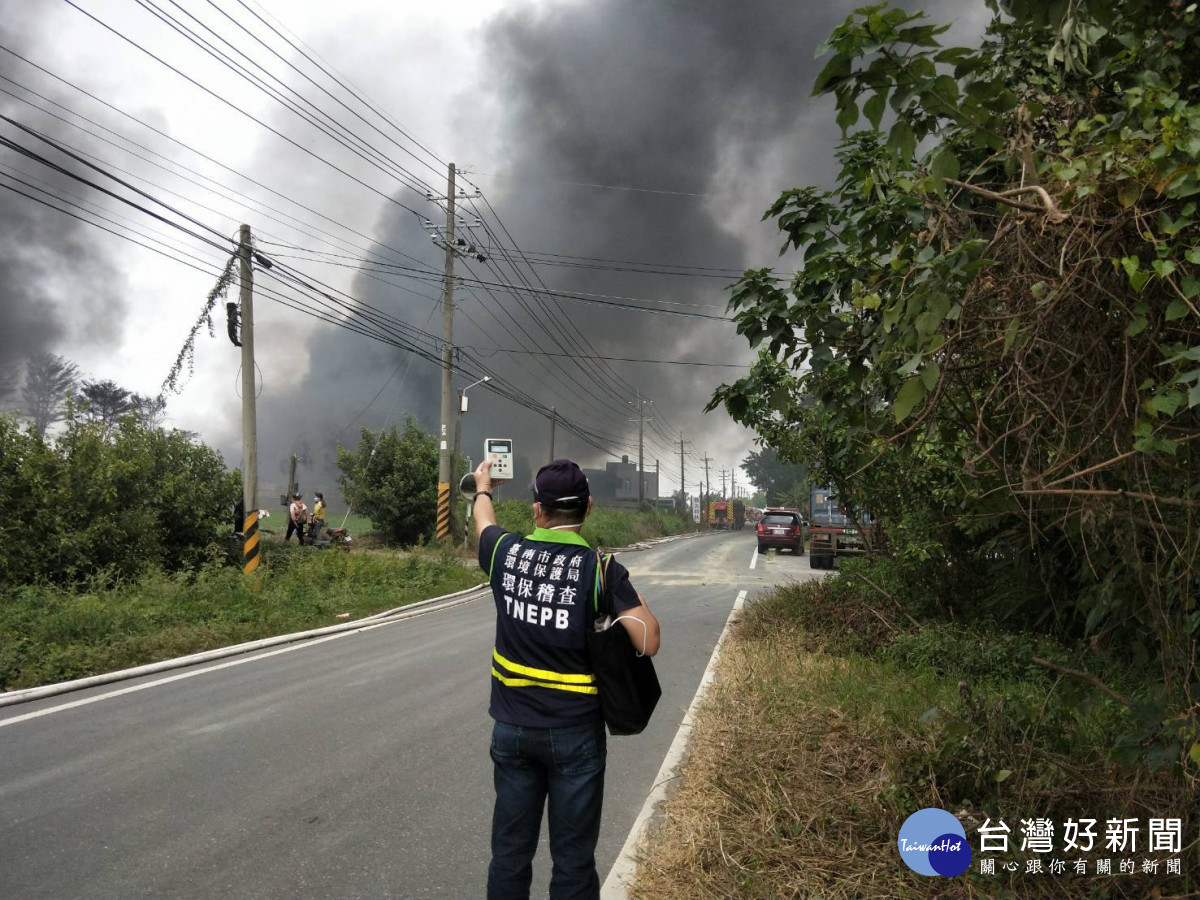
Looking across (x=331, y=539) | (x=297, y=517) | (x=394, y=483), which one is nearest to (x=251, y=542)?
(x=297, y=517)

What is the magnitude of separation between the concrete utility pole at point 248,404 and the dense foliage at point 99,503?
143cm

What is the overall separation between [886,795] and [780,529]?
99.0 ft

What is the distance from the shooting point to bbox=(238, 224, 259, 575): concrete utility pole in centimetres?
1473

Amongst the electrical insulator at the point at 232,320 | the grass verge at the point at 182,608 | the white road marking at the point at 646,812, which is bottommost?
the white road marking at the point at 646,812

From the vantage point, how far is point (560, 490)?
288cm

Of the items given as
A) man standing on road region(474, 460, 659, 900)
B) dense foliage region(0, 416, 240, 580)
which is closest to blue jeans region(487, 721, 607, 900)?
man standing on road region(474, 460, 659, 900)

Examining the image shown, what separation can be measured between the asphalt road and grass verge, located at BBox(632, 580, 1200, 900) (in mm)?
636

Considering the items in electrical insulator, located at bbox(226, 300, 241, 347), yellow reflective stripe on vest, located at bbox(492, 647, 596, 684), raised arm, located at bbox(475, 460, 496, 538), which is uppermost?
electrical insulator, located at bbox(226, 300, 241, 347)

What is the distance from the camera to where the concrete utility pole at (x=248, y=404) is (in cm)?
1473

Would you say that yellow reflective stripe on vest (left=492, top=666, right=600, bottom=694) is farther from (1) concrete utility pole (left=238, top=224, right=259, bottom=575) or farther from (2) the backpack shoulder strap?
(1) concrete utility pole (left=238, top=224, right=259, bottom=575)

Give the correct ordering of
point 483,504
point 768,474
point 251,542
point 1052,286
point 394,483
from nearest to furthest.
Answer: point 1052,286 < point 483,504 < point 251,542 < point 394,483 < point 768,474

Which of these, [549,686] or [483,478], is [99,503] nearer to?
[483,478]

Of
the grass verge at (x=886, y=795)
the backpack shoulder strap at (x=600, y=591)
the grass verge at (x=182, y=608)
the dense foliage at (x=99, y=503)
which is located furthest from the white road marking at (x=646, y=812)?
the dense foliage at (x=99, y=503)

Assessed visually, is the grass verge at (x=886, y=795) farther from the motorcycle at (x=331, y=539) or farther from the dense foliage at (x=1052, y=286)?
the motorcycle at (x=331, y=539)
